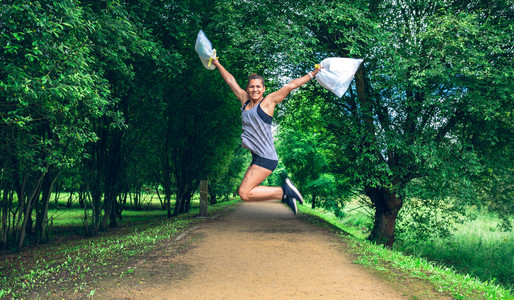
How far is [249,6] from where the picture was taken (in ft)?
36.2

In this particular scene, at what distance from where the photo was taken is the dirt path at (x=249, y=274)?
5.28 meters

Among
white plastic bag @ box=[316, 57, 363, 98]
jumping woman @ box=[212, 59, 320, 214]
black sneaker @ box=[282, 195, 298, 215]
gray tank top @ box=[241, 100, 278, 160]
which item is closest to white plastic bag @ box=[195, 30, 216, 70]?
jumping woman @ box=[212, 59, 320, 214]

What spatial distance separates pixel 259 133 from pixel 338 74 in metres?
1.05

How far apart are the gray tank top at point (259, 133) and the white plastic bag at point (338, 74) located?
0.72 meters

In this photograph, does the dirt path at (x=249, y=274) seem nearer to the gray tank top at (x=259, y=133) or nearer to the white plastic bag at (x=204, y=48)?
the gray tank top at (x=259, y=133)

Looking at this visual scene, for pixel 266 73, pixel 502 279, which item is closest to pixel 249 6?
pixel 266 73

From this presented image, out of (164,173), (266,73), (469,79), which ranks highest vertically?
(266,73)

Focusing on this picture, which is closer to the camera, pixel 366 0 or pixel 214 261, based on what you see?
pixel 214 261

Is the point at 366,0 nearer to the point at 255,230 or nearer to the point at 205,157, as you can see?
the point at 255,230

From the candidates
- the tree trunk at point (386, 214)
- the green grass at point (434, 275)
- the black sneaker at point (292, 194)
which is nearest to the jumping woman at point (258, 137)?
the black sneaker at point (292, 194)

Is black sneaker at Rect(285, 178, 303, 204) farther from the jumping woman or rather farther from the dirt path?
the dirt path

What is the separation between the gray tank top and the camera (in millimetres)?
3525

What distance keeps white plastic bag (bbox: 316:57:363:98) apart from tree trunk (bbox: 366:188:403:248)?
1106 cm

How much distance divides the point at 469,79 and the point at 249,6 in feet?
24.6
